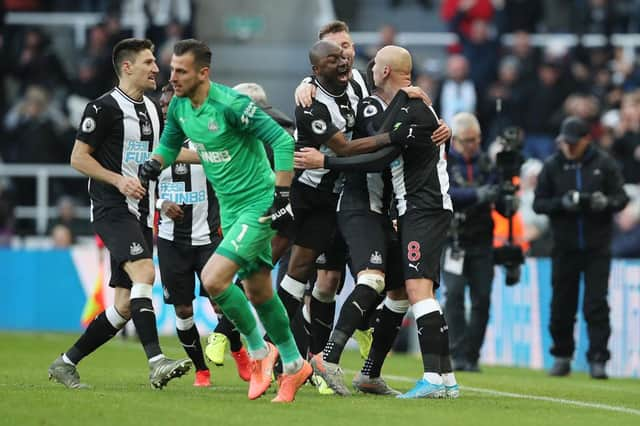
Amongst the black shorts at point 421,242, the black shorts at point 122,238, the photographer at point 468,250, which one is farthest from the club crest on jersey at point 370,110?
the photographer at point 468,250

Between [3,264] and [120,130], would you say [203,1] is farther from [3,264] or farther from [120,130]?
[120,130]

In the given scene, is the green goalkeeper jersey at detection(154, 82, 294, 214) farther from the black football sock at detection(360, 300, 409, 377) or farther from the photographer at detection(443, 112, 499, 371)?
the photographer at detection(443, 112, 499, 371)

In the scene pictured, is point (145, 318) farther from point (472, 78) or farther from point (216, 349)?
point (472, 78)

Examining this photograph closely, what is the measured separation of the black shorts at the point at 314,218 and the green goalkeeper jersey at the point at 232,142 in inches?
46.9

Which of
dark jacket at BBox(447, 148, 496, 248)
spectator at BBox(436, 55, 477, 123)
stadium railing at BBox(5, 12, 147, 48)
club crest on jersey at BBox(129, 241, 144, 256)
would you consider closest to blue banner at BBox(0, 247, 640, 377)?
dark jacket at BBox(447, 148, 496, 248)

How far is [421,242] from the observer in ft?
33.5

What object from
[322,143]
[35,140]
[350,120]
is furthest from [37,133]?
[322,143]

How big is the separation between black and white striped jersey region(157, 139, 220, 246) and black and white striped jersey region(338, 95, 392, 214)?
1.44 metres

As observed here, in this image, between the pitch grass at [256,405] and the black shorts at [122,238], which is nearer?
the pitch grass at [256,405]

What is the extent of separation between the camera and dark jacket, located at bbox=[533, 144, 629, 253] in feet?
49.0

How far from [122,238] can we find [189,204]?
1103 mm

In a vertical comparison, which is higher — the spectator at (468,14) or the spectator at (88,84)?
the spectator at (468,14)

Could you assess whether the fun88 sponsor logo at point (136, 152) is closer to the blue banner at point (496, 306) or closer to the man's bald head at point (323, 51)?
the man's bald head at point (323, 51)

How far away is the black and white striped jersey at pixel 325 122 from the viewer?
10383 mm
